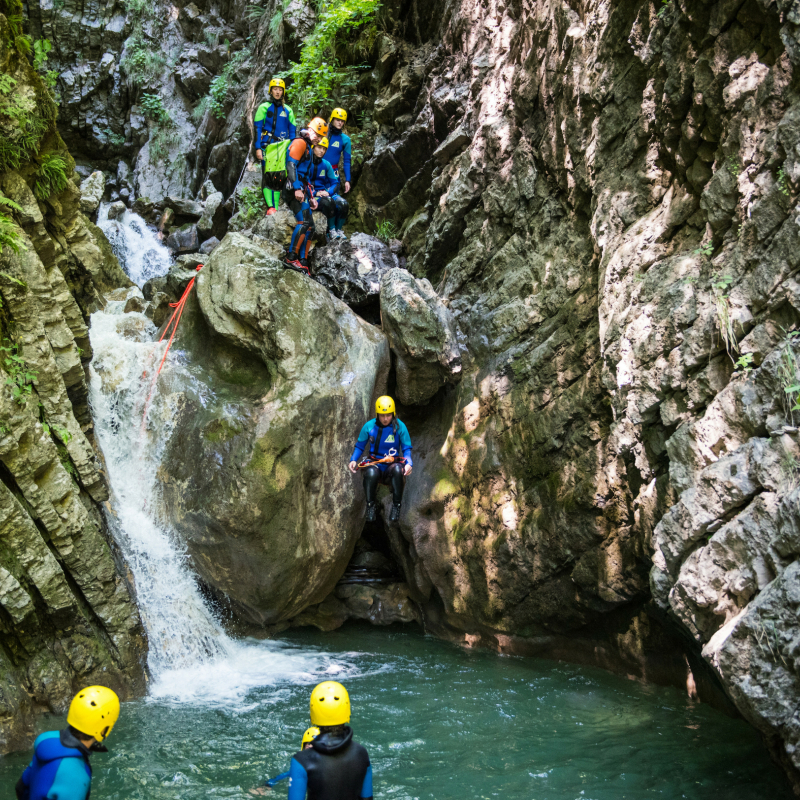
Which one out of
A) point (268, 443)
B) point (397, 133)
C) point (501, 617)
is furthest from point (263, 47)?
point (501, 617)

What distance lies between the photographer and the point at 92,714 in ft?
11.3

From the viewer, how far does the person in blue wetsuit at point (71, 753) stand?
3.25 m

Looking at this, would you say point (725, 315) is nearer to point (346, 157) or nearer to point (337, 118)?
point (337, 118)

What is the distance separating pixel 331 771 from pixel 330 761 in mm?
47

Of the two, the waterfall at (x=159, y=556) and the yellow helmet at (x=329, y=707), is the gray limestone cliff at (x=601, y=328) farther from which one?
the yellow helmet at (x=329, y=707)

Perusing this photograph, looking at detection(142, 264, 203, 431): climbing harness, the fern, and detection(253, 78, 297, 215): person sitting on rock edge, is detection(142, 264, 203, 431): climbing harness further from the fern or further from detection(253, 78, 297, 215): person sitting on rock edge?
detection(253, 78, 297, 215): person sitting on rock edge

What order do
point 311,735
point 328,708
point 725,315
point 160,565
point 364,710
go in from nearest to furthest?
point 328,708
point 311,735
point 725,315
point 364,710
point 160,565

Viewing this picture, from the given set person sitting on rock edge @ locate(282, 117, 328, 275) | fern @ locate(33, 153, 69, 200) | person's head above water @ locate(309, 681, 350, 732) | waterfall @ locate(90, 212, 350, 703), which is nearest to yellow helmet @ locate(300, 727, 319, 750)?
person's head above water @ locate(309, 681, 350, 732)

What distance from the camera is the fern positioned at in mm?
8562

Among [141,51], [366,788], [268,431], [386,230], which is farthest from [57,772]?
[141,51]

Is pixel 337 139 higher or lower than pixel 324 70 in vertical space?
lower

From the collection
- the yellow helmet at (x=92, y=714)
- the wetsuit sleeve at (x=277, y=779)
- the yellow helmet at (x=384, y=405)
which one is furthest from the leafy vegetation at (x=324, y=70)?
the wetsuit sleeve at (x=277, y=779)

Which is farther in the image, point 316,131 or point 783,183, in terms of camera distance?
point 316,131

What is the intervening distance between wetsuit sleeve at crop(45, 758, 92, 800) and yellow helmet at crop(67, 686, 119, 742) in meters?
0.15
